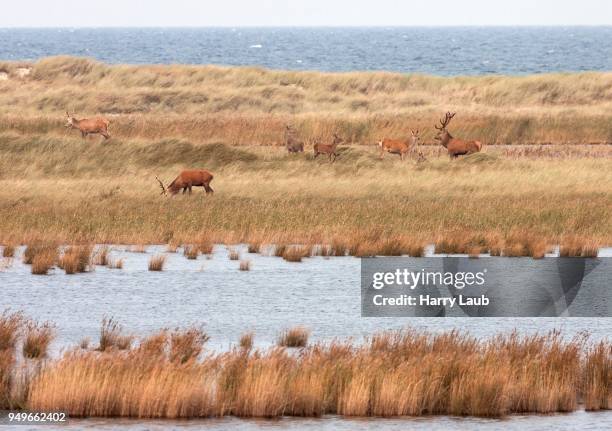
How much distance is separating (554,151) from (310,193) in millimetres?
12791

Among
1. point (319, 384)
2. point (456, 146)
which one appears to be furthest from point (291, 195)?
point (319, 384)

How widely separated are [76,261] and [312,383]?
35.7ft

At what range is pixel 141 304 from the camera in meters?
22.3

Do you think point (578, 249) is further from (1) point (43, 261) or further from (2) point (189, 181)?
(2) point (189, 181)

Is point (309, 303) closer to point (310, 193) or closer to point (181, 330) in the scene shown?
point (181, 330)

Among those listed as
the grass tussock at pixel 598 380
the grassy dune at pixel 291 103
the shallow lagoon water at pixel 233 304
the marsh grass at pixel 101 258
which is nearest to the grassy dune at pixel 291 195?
the marsh grass at pixel 101 258

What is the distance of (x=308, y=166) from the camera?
40.0 meters

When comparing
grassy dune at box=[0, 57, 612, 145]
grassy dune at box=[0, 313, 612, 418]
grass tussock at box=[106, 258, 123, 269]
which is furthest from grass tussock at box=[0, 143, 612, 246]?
grassy dune at box=[0, 313, 612, 418]

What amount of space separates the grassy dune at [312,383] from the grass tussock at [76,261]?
345 inches

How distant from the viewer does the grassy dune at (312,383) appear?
15.0 metres

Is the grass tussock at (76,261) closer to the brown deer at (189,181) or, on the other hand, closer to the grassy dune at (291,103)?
the brown deer at (189,181)

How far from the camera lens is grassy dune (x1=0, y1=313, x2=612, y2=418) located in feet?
49.3

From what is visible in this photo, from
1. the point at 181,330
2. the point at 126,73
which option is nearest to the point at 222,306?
the point at 181,330

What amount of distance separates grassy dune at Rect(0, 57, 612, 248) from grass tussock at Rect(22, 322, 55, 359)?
33.1ft
